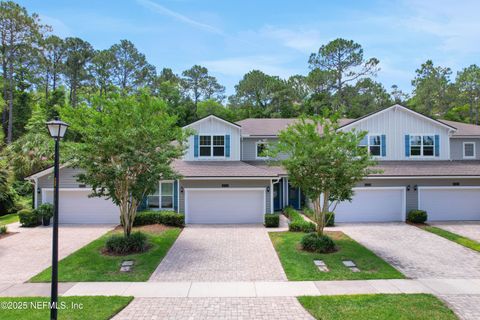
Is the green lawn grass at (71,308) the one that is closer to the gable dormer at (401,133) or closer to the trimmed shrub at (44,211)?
the trimmed shrub at (44,211)

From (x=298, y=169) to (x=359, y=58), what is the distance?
Answer: 3564 centimetres

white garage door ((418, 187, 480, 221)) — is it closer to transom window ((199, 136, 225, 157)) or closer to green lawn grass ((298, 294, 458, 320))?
green lawn grass ((298, 294, 458, 320))

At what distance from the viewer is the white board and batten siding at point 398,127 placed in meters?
19.3

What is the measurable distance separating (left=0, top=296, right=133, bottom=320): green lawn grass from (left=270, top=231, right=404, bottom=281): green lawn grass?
200 inches

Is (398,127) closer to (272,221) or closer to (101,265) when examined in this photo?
(272,221)

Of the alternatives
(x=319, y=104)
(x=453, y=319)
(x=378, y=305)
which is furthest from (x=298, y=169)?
(x=319, y=104)

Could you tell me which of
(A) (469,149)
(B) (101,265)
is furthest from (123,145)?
(A) (469,149)

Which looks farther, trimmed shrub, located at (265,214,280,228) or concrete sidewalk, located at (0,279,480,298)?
trimmed shrub, located at (265,214,280,228)

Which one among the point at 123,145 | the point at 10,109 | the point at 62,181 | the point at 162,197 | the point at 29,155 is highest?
the point at 10,109

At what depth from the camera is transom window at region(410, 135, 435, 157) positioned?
19406 millimetres

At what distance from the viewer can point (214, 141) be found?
19172 millimetres

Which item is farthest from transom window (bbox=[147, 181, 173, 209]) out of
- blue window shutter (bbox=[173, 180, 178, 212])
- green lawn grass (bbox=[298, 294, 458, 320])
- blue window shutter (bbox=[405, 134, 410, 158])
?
blue window shutter (bbox=[405, 134, 410, 158])

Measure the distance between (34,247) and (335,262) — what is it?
485 inches

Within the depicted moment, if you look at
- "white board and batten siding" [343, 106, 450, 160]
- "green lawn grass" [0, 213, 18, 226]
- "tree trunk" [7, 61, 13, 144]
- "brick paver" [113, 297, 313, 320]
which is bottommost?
"brick paver" [113, 297, 313, 320]
